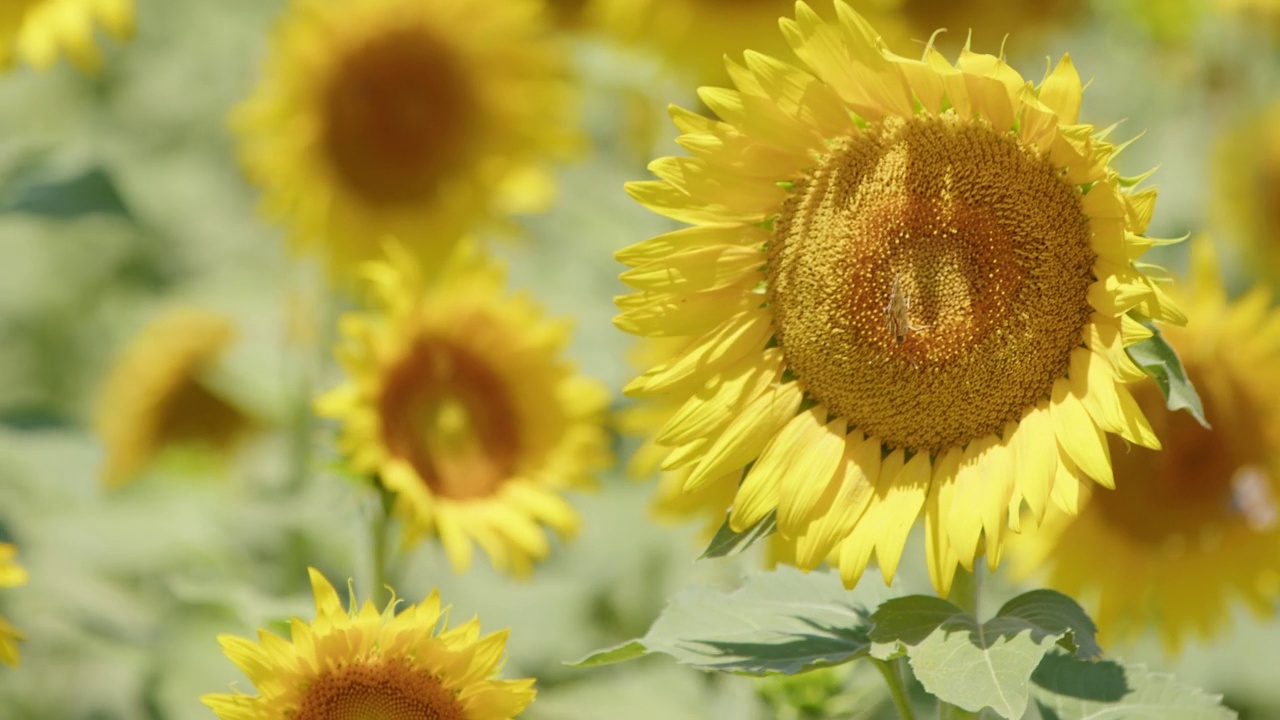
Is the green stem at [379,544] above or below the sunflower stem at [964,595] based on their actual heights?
above

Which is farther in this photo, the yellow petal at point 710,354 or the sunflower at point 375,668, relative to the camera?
the yellow petal at point 710,354

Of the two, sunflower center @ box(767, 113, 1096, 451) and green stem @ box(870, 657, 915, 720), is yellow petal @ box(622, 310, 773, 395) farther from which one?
green stem @ box(870, 657, 915, 720)

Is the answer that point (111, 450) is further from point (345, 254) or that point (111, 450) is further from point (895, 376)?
→ point (895, 376)

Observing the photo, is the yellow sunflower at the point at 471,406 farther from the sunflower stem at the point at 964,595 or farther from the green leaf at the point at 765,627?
the sunflower stem at the point at 964,595

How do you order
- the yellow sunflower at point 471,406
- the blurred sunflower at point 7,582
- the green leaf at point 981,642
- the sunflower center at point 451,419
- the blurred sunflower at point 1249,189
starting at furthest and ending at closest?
the blurred sunflower at point 1249,189 < the sunflower center at point 451,419 < the yellow sunflower at point 471,406 < the blurred sunflower at point 7,582 < the green leaf at point 981,642

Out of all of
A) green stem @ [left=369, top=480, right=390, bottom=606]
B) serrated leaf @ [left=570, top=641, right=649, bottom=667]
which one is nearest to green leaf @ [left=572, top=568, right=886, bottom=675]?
serrated leaf @ [left=570, top=641, right=649, bottom=667]

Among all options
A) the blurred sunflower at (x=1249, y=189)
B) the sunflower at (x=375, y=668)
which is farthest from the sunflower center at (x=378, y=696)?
the blurred sunflower at (x=1249, y=189)
